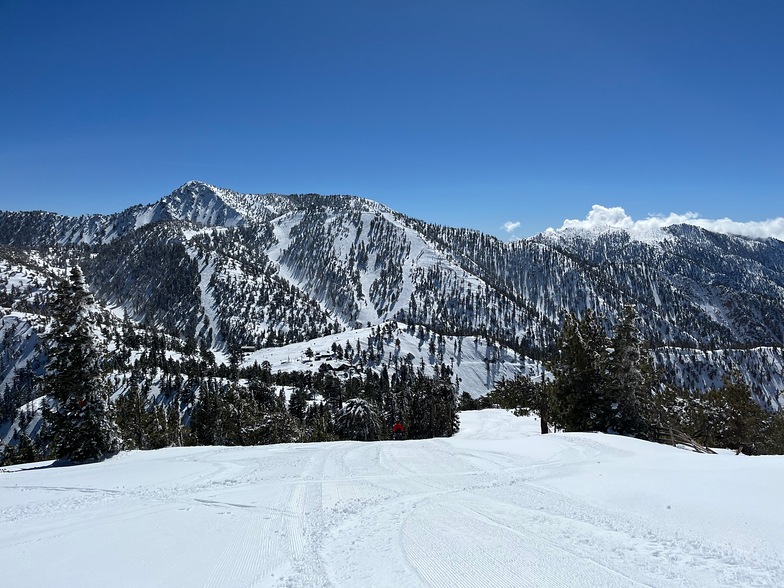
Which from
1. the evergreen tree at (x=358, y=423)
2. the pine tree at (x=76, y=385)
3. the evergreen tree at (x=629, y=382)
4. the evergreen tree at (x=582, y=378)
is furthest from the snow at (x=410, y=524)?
→ the evergreen tree at (x=358, y=423)

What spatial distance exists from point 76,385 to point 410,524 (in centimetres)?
2181

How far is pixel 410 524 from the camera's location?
29.1ft

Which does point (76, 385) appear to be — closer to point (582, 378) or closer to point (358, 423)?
point (582, 378)

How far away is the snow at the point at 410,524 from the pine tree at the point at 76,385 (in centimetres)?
660

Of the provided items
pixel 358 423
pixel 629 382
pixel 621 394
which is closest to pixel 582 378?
pixel 621 394

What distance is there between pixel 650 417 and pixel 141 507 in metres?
30.7

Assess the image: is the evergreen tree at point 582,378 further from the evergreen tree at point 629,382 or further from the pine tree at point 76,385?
the pine tree at point 76,385

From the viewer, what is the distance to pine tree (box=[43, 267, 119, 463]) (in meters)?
22.1

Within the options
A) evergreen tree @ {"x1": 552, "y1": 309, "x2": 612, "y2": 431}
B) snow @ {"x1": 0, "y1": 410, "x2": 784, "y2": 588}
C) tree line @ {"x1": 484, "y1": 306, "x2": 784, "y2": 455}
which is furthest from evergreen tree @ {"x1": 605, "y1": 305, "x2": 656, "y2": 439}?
snow @ {"x1": 0, "y1": 410, "x2": 784, "y2": 588}

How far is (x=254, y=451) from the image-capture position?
20.2m

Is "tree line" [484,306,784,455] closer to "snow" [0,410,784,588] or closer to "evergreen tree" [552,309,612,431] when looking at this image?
"evergreen tree" [552,309,612,431]

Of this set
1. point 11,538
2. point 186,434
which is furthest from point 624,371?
point 186,434

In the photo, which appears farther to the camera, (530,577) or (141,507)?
(141,507)

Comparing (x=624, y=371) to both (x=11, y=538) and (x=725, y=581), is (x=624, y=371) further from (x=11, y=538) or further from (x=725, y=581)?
(x=11, y=538)
